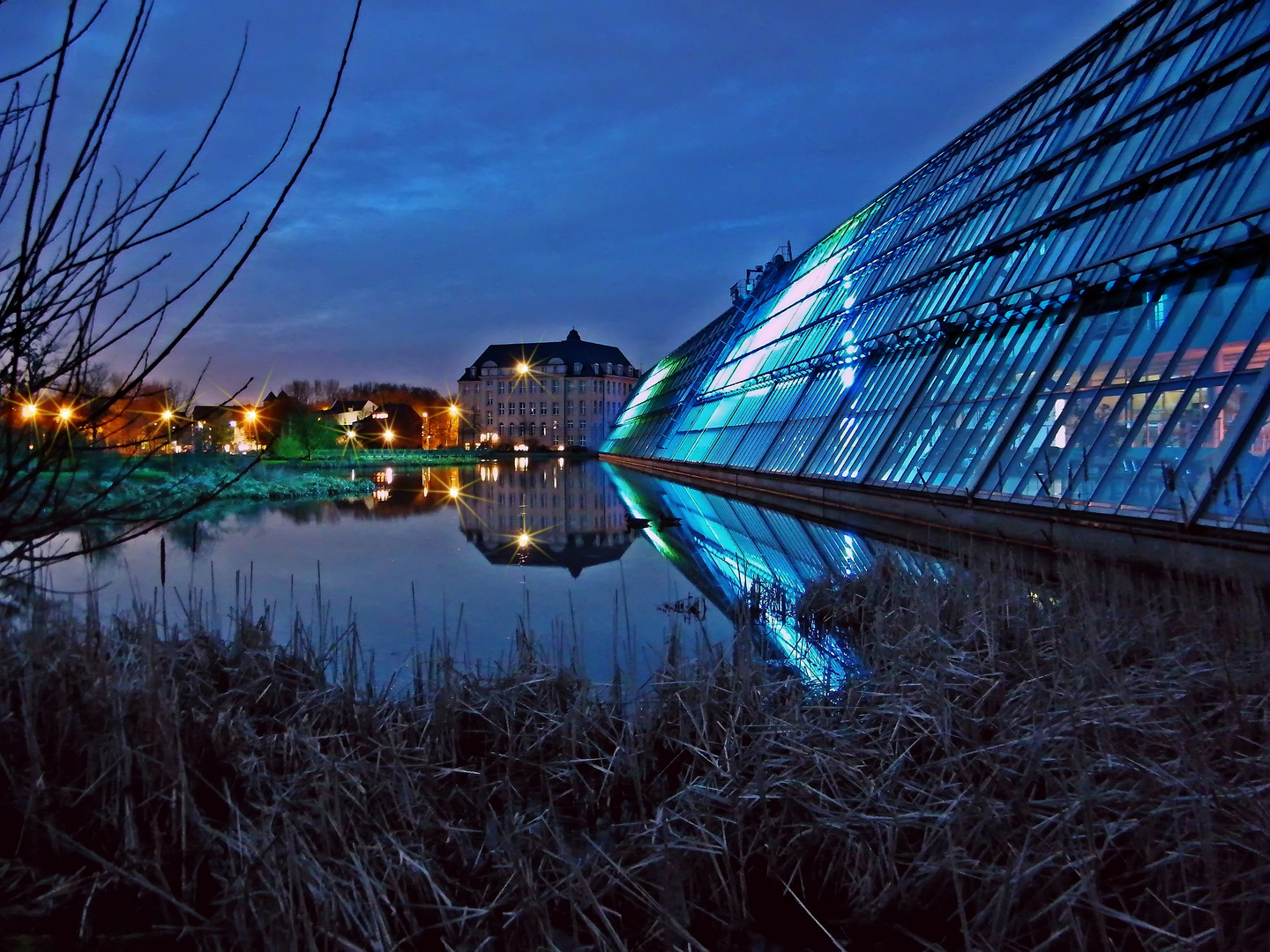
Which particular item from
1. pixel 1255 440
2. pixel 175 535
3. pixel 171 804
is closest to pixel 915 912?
pixel 171 804

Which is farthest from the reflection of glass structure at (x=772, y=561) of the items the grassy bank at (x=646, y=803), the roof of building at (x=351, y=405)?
the roof of building at (x=351, y=405)

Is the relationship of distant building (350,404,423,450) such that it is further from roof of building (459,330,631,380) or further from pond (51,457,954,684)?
pond (51,457,954,684)

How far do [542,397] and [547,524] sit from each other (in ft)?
318

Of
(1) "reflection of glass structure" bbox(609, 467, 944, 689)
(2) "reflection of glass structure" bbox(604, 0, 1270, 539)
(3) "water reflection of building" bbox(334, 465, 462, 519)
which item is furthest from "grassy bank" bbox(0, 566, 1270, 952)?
(3) "water reflection of building" bbox(334, 465, 462, 519)

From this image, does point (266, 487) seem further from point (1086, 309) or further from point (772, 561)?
point (1086, 309)

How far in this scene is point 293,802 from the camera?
11.0 feet

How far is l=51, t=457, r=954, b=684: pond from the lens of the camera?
6.55 metres

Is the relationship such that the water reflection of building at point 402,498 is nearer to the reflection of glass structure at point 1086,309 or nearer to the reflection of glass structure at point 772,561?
the reflection of glass structure at point 772,561

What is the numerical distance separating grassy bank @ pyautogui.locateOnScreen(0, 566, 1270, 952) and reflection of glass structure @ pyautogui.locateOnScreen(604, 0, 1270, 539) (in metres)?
5.70

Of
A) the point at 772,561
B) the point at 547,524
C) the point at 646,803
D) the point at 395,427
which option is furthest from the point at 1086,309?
the point at 395,427

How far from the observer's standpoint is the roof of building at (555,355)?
113125 millimetres

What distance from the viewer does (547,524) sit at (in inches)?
664

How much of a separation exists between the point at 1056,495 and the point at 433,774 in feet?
32.5

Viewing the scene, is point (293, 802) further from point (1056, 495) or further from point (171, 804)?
point (1056, 495)
